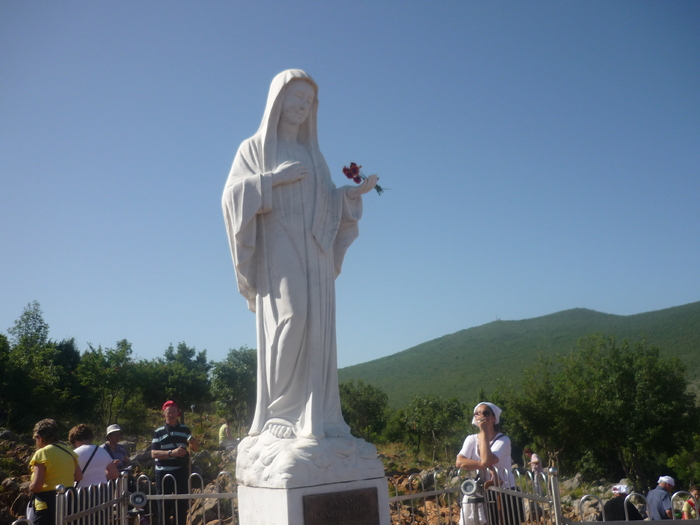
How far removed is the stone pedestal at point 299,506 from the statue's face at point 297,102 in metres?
3.28

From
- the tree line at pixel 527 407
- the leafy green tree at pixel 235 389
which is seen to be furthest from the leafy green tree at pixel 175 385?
the leafy green tree at pixel 235 389

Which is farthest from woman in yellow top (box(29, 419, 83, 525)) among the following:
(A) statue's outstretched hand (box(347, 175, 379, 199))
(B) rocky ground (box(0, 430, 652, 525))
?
(A) statue's outstretched hand (box(347, 175, 379, 199))

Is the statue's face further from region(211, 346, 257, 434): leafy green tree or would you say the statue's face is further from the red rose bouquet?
region(211, 346, 257, 434): leafy green tree

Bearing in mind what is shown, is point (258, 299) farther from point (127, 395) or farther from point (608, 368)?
point (127, 395)

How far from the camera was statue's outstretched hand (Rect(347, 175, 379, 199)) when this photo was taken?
5512 mm

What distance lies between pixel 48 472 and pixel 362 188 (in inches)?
149

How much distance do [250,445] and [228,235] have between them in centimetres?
187

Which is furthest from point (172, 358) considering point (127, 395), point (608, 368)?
point (608, 368)

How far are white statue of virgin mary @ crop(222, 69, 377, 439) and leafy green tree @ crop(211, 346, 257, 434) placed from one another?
27.2 meters

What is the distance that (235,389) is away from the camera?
3145 cm

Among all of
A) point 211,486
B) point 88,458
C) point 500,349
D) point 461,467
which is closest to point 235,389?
point 211,486

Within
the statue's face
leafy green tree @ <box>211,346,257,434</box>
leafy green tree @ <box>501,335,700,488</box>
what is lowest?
leafy green tree @ <box>501,335,700,488</box>

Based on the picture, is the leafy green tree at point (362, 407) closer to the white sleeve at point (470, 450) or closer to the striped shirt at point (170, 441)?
the striped shirt at point (170, 441)

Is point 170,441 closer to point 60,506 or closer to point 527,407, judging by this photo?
point 60,506
